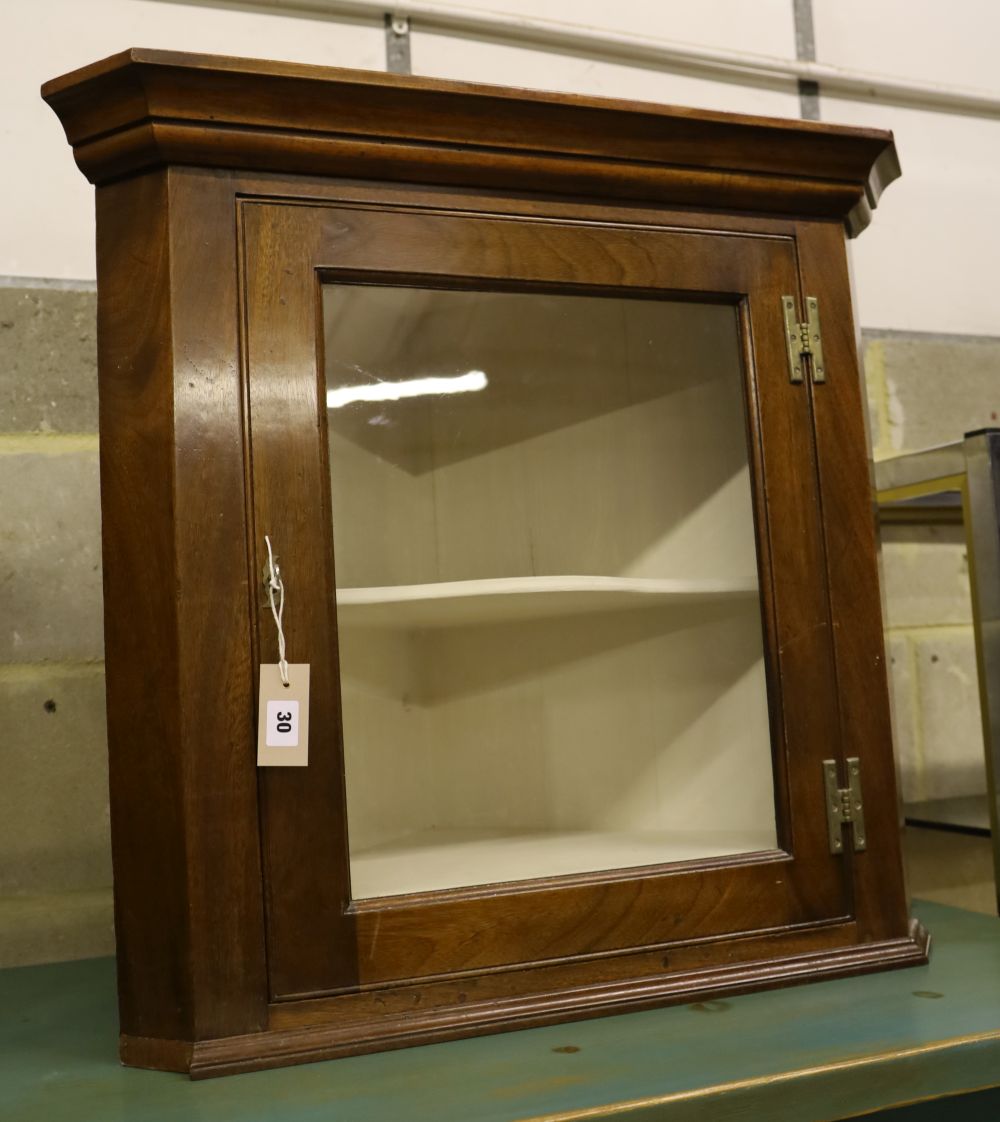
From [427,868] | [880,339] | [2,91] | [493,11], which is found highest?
[493,11]

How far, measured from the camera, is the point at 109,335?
775 millimetres

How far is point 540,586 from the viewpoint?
2.80 ft

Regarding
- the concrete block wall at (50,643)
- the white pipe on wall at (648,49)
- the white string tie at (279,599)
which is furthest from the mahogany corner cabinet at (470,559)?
the white pipe on wall at (648,49)

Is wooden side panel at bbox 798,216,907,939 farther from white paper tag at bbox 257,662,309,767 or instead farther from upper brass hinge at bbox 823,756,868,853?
white paper tag at bbox 257,662,309,767

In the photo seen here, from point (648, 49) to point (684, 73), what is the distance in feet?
0.19

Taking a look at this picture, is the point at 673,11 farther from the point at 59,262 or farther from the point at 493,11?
the point at 59,262

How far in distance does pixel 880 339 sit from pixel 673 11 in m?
0.47

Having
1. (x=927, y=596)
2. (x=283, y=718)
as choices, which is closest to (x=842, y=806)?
(x=283, y=718)

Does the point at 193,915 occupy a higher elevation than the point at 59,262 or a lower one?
lower

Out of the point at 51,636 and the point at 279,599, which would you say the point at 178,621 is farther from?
the point at 51,636

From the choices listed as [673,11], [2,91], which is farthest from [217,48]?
[673,11]

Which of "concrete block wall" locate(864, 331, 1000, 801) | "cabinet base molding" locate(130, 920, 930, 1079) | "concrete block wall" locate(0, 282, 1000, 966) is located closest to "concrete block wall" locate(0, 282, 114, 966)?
"concrete block wall" locate(0, 282, 1000, 966)

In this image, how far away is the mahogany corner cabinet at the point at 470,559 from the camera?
74 cm

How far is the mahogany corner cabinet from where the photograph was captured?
74cm
